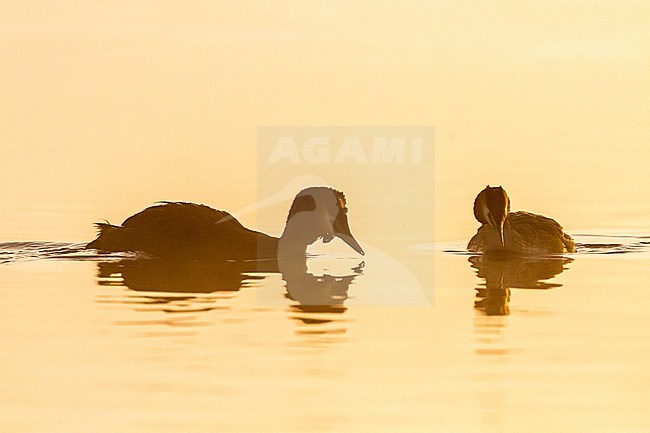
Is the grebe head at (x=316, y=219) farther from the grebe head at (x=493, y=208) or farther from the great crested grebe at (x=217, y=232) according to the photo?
the grebe head at (x=493, y=208)

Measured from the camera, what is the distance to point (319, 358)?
1052 cm

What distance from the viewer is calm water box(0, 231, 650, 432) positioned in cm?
888

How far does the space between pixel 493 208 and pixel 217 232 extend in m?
3.87

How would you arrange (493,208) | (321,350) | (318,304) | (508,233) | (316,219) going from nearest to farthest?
(321,350), (318,304), (316,219), (493,208), (508,233)

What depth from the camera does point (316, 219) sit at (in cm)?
1758

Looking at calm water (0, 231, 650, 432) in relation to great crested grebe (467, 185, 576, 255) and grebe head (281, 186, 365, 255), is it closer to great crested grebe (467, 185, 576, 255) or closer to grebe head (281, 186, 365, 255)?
grebe head (281, 186, 365, 255)

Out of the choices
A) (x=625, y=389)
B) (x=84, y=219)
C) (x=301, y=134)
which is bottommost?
(x=625, y=389)

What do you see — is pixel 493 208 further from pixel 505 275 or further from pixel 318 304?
pixel 318 304

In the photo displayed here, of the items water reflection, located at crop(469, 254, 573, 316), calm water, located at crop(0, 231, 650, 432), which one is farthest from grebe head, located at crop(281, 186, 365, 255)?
water reflection, located at crop(469, 254, 573, 316)

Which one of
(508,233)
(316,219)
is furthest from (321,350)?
(508,233)

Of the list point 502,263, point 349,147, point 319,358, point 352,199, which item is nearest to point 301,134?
point 349,147

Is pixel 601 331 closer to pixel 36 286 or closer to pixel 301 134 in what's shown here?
pixel 36 286

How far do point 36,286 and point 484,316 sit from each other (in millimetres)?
4711

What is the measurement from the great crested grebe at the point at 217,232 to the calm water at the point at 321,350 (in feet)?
2.82
